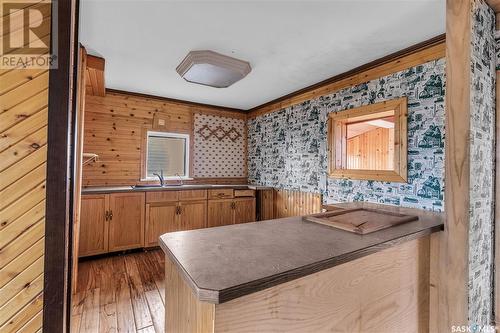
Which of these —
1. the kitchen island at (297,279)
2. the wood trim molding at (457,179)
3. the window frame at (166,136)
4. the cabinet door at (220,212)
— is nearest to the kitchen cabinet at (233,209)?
the cabinet door at (220,212)

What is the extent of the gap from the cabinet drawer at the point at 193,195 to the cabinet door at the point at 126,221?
58cm

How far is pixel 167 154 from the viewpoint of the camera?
4.53m

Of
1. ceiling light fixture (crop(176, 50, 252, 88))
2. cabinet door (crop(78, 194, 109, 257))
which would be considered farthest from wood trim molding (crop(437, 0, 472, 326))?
cabinet door (crop(78, 194, 109, 257))

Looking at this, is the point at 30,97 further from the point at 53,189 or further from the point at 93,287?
the point at 93,287

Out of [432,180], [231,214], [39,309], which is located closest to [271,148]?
[231,214]

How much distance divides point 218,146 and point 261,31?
2996mm

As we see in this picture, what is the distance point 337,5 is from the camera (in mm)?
1812

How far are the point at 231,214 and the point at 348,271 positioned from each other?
3.37 meters

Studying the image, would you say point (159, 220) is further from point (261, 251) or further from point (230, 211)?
point (261, 251)

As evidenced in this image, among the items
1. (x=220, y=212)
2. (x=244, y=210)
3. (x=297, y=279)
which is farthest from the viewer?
(x=244, y=210)

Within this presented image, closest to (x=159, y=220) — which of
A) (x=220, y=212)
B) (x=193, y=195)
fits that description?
(x=193, y=195)

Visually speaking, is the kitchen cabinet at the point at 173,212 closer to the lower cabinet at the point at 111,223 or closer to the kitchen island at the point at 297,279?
the lower cabinet at the point at 111,223

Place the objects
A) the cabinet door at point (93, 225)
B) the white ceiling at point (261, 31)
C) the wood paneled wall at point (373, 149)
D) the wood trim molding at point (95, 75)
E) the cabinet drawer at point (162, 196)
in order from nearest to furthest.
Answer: the white ceiling at point (261, 31)
the wood trim molding at point (95, 75)
the cabinet door at point (93, 225)
the cabinet drawer at point (162, 196)
the wood paneled wall at point (373, 149)

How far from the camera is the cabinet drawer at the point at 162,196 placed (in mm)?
3624
